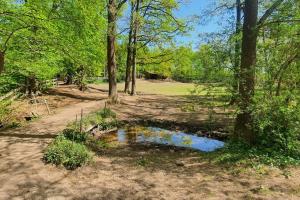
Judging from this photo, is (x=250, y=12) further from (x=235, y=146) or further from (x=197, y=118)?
(x=197, y=118)

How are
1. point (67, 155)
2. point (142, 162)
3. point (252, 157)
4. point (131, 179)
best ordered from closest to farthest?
point (131, 179), point (67, 155), point (252, 157), point (142, 162)

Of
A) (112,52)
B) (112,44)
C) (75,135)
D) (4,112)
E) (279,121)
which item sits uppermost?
(112,44)

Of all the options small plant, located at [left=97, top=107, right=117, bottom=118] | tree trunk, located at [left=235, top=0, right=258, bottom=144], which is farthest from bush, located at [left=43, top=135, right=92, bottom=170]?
small plant, located at [left=97, top=107, right=117, bottom=118]

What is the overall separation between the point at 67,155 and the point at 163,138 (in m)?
6.01

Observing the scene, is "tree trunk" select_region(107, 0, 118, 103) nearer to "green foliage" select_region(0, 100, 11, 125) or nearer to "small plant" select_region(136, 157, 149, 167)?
"green foliage" select_region(0, 100, 11, 125)

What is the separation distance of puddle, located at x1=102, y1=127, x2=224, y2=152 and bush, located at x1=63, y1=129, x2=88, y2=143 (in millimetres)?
1786

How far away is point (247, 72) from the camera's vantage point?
11203 millimetres


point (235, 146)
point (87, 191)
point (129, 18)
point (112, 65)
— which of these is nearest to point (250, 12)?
point (235, 146)

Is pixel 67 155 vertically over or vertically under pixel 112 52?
under

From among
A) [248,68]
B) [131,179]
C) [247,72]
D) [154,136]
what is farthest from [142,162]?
[154,136]

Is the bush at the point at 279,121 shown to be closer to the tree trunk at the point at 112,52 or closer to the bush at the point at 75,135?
the bush at the point at 75,135

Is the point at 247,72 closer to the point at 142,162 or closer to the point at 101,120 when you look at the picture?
the point at 142,162

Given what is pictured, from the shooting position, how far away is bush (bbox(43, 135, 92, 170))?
9.97 metres

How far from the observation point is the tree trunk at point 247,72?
11.3 m
